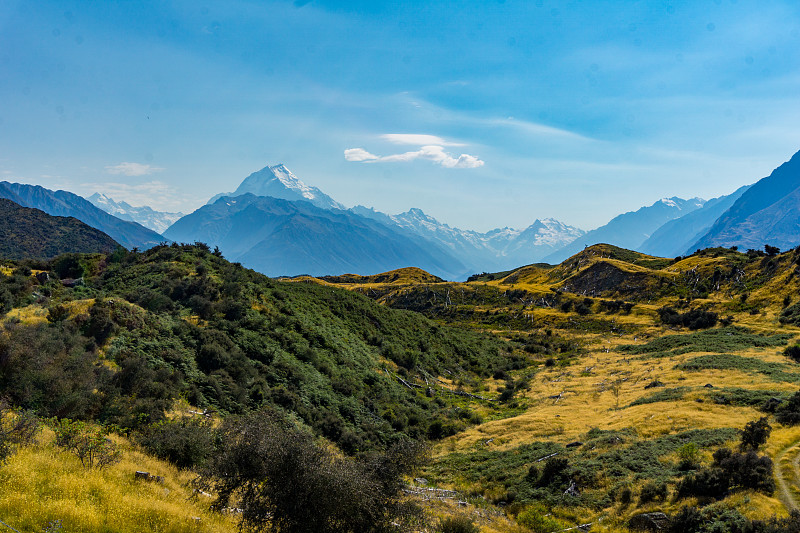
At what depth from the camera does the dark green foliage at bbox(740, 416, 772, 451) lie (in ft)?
63.2

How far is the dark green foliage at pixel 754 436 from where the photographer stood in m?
19.3

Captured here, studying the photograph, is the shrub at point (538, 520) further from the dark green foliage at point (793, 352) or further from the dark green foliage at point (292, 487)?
the dark green foliage at point (793, 352)

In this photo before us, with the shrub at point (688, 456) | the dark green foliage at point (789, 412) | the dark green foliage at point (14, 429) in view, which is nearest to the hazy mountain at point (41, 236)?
the dark green foliage at point (14, 429)

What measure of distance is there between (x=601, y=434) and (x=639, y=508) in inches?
377

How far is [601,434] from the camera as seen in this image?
86.9 feet

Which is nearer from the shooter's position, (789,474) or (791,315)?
(789,474)

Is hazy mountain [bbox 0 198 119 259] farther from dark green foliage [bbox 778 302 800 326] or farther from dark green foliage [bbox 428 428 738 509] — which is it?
dark green foliage [bbox 778 302 800 326]

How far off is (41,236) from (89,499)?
201084 millimetres

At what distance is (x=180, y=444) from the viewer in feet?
50.1

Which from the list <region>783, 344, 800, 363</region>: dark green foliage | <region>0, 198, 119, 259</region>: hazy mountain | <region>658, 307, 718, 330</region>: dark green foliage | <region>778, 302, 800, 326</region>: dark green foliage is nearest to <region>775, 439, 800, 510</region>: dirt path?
<region>783, 344, 800, 363</region>: dark green foliage

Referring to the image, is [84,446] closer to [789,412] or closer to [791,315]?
[789,412]

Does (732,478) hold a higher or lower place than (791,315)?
lower

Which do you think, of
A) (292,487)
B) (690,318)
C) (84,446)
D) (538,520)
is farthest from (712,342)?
(84,446)

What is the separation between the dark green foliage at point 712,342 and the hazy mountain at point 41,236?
17070cm
